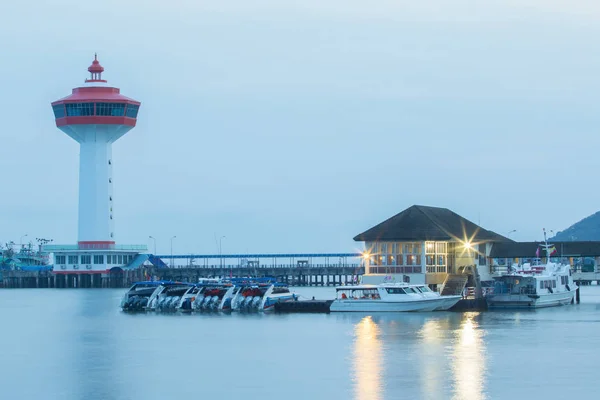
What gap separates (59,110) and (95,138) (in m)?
7.40

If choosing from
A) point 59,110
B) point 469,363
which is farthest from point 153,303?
point 59,110

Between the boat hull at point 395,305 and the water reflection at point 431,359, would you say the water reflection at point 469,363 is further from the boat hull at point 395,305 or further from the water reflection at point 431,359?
the boat hull at point 395,305

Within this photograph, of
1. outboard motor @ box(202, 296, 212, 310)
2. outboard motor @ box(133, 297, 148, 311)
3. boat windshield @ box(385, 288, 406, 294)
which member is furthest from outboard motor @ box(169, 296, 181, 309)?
boat windshield @ box(385, 288, 406, 294)

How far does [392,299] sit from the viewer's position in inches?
3625

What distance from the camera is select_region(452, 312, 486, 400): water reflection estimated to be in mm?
50312

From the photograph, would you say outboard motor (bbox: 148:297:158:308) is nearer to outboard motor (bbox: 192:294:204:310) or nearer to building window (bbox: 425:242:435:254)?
outboard motor (bbox: 192:294:204:310)

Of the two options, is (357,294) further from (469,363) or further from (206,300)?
(469,363)

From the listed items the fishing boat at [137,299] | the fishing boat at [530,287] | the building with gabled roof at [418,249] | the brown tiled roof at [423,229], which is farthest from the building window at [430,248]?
the fishing boat at [137,299]

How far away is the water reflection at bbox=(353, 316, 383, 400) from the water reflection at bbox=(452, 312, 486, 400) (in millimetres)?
3455

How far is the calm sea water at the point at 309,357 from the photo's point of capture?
171 feet

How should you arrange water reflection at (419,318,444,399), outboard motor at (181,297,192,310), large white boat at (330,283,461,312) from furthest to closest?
outboard motor at (181,297,192,310) < large white boat at (330,283,461,312) < water reflection at (419,318,444,399)

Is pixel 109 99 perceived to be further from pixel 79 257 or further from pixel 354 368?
pixel 354 368

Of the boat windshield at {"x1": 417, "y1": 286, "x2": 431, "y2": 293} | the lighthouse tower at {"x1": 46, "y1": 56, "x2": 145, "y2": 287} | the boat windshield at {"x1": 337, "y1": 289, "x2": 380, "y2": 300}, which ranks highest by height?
the lighthouse tower at {"x1": 46, "y1": 56, "x2": 145, "y2": 287}

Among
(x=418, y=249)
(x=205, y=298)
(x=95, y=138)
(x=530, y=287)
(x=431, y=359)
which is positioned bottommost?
(x=431, y=359)
